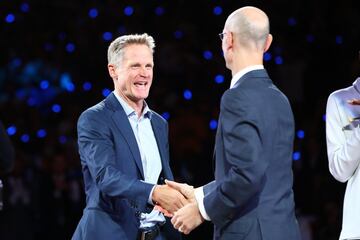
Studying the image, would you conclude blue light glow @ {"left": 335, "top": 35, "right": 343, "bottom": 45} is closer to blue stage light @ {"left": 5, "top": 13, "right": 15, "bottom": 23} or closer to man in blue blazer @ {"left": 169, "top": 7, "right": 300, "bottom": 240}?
blue stage light @ {"left": 5, "top": 13, "right": 15, "bottom": 23}

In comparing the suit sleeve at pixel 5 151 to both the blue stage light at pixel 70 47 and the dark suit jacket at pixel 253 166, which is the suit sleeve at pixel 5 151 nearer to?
the dark suit jacket at pixel 253 166

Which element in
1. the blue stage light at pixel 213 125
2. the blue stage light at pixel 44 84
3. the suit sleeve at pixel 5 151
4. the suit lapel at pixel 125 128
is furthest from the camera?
the blue stage light at pixel 44 84

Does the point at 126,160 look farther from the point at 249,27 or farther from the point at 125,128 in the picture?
the point at 249,27

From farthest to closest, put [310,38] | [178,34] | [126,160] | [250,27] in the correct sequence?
[178,34] → [310,38] → [126,160] → [250,27]

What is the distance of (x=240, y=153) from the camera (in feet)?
9.41

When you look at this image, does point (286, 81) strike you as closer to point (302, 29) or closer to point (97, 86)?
point (302, 29)

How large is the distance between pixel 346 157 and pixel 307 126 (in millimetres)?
3752

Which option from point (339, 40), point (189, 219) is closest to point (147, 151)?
point (189, 219)

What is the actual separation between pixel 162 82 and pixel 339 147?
14.8ft

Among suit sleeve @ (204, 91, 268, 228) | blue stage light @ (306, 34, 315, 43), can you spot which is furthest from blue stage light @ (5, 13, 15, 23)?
suit sleeve @ (204, 91, 268, 228)

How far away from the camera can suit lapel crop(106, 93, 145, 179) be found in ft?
12.2

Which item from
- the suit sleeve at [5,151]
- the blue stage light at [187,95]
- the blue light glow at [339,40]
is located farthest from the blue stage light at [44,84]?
the suit sleeve at [5,151]

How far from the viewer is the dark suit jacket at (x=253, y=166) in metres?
2.88

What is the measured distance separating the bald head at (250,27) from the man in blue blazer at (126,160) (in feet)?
2.83
